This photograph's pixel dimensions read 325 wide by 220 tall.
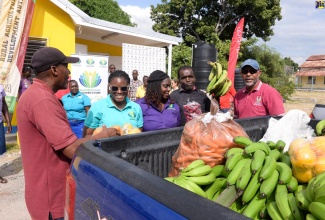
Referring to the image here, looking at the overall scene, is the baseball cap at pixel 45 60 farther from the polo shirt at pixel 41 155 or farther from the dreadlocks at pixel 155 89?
the dreadlocks at pixel 155 89

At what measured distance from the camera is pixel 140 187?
1330 mm

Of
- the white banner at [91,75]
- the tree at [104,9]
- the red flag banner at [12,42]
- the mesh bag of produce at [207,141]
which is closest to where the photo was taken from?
the mesh bag of produce at [207,141]

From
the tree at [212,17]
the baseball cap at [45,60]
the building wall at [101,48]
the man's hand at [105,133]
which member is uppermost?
the tree at [212,17]

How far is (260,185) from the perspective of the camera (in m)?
1.70

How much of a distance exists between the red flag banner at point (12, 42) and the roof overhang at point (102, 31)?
5.88 feet

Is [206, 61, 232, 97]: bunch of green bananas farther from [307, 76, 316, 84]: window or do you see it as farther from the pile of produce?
[307, 76, 316, 84]: window

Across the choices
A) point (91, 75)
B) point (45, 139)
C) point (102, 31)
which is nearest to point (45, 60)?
point (45, 139)

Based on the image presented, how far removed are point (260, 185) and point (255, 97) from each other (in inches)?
98.4

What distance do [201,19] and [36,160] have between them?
80.6 ft

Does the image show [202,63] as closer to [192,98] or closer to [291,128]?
[192,98]

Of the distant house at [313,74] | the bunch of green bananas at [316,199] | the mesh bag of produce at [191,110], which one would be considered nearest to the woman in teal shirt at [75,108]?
the mesh bag of produce at [191,110]

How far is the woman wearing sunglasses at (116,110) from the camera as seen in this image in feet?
11.6

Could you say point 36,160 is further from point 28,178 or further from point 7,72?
point 7,72

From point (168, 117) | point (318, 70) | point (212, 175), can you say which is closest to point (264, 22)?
point (168, 117)
